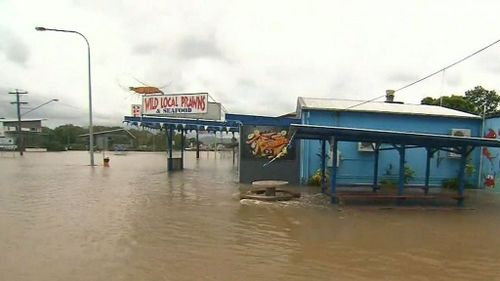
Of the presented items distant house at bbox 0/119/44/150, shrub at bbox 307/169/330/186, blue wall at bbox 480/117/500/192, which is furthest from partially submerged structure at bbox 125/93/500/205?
distant house at bbox 0/119/44/150

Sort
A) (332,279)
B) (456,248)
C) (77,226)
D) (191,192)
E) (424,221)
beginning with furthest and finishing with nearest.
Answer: (191,192) < (424,221) < (77,226) < (456,248) < (332,279)

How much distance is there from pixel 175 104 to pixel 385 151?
479 inches

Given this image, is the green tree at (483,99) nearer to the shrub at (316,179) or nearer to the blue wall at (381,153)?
the blue wall at (381,153)

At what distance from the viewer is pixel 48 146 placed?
252 ft

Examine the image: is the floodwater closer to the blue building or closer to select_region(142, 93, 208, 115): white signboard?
the blue building

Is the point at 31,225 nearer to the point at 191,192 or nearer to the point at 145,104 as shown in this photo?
the point at 191,192

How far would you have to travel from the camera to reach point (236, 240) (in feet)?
23.9

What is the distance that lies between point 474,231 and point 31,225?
10.2 metres

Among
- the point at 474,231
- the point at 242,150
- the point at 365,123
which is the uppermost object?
the point at 365,123

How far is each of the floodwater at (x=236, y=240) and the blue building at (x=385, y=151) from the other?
501 centimetres

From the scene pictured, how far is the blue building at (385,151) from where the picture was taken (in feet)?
56.2

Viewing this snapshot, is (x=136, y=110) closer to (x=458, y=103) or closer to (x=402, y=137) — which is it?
(x=402, y=137)

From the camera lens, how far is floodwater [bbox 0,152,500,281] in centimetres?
555

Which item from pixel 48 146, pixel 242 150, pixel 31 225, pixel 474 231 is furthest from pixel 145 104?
pixel 48 146
